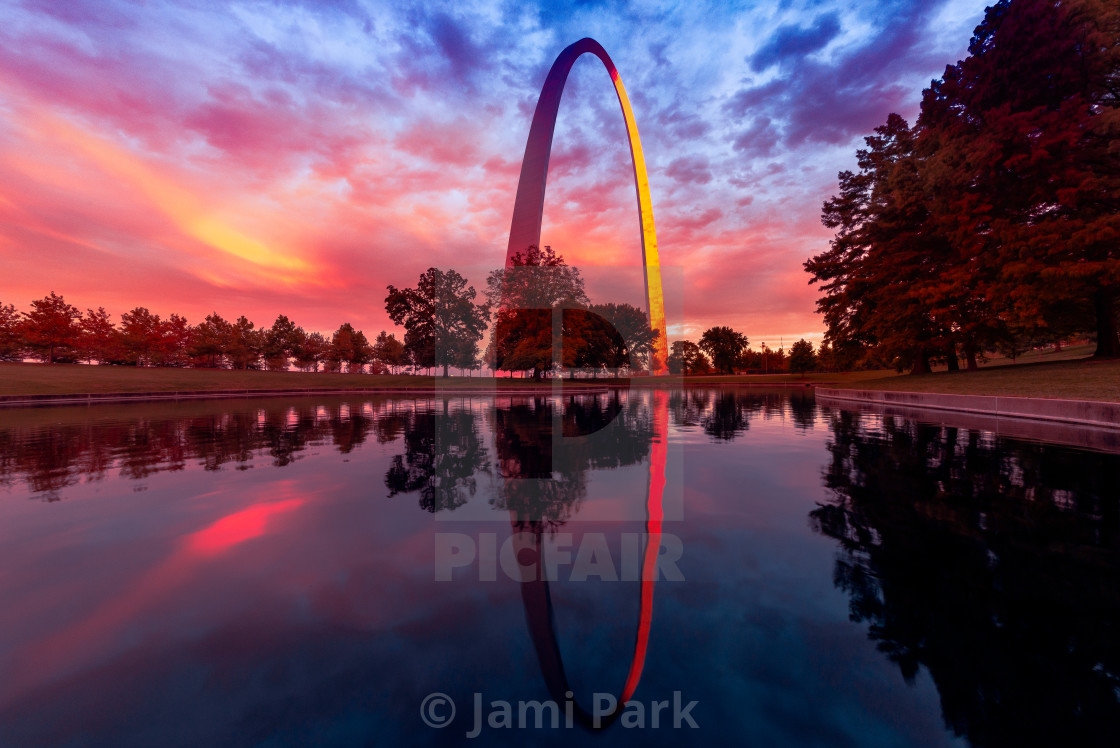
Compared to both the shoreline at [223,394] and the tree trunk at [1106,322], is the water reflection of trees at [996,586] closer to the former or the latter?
the tree trunk at [1106,322]

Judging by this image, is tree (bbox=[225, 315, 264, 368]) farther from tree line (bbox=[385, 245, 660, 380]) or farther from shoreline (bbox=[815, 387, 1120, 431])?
shoreline (bbox=[815, 387, 1120, 431])

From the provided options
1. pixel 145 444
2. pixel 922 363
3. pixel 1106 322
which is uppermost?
pixel 1106 322

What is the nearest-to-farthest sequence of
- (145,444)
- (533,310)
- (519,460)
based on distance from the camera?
(519,460), (145,444), (533,310)

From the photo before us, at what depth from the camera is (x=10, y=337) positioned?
2422 inches

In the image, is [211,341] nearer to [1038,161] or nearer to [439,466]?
[439,466]

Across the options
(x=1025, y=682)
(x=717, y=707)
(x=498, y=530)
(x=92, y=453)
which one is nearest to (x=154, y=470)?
(x=92, y=453)

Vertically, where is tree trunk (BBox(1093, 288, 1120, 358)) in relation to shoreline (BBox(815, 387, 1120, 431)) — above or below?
above

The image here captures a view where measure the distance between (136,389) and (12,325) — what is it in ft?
172

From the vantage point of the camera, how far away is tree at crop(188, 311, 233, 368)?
73.1 metres

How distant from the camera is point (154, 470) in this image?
8.88m

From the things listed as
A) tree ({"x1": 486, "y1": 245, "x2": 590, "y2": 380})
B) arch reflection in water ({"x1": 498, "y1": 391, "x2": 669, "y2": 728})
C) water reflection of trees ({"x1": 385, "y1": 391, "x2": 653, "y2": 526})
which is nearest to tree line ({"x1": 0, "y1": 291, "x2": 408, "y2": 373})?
tree ({"x1": 486, "y1": 245, "x2": 590, "y2": 380})

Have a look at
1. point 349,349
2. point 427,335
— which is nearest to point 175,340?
point 349,349

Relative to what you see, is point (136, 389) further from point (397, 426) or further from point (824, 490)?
point (824, 490)

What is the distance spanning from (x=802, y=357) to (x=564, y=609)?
399ft
